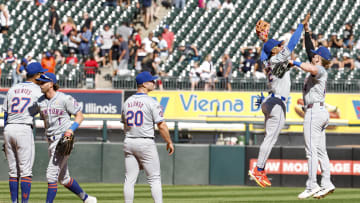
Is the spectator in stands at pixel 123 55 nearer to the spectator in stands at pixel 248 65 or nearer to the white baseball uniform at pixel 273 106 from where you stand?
the spectator in stands at pixel 248 65

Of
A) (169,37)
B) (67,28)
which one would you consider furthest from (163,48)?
(67,28)

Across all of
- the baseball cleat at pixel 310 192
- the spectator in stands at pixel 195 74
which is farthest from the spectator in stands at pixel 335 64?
the baseball cleat at pixel 310 192

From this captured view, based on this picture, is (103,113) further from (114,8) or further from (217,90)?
(114,8)

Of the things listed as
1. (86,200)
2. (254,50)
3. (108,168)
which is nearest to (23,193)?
(86,200)

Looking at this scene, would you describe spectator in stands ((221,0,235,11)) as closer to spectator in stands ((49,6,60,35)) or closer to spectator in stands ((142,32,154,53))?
spectator in stands ((142,32,154,53))

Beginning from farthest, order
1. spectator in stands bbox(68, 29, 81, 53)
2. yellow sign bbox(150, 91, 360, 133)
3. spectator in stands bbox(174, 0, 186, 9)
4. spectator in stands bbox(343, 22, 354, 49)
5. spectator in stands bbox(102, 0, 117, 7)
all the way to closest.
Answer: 1. spectator in stands bbox(174, 0, 186, 9)
2. spectator in stands bbox(102, 0, 117, 7)
3. spectator in stands bbox(343, 22, 354, 49)
4. spectator in stands bbox(68, 29, 81, 53)
5. yellow sign bbox(150, 91, 360, 133)

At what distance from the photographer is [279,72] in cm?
987

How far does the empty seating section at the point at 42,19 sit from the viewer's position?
2272 cm

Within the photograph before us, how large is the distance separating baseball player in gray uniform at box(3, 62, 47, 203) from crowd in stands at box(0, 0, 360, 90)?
10963 millimetres

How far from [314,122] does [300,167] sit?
5.13 meters

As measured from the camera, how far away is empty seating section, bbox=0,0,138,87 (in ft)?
74.5

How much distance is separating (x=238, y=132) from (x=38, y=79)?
24.9ft

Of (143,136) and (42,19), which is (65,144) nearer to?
(143,136)

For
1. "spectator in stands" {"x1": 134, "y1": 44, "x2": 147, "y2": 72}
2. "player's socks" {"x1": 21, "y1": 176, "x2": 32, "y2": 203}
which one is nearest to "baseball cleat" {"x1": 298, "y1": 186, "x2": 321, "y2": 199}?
"player's socks" {"x1": 21, "y1": 176, "x2": 32, "y2": 203}
